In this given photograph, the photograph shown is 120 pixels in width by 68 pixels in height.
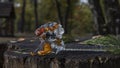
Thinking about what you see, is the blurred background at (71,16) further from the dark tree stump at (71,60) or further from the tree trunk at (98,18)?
the dark tree stump at (71,60)

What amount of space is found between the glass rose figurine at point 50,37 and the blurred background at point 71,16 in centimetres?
301

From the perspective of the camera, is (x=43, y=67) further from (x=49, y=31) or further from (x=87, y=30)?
(x=87, y=30)

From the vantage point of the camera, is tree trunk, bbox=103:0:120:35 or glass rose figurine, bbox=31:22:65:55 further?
tree trunk, bbox=103:0:120:35

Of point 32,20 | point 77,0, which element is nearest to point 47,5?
point 77,0

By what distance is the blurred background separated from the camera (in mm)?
15305

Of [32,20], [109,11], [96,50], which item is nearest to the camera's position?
[96,50]

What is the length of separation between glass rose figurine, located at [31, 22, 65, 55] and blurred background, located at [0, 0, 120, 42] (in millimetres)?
3006

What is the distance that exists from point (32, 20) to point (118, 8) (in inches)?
2383

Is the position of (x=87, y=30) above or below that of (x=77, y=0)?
below

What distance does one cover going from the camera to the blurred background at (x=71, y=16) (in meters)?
15.3

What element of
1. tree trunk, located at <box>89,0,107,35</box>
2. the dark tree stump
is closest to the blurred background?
tree trunk, located at <box>89,0,107,35</box>

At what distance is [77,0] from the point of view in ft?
187

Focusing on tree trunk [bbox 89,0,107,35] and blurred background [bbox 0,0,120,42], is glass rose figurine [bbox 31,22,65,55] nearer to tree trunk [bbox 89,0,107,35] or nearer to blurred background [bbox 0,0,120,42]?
Result: blurred background [bbox 0,0,120,42]

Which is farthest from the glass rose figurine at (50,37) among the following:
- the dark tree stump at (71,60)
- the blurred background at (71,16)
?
the blurred background at (71,16)
